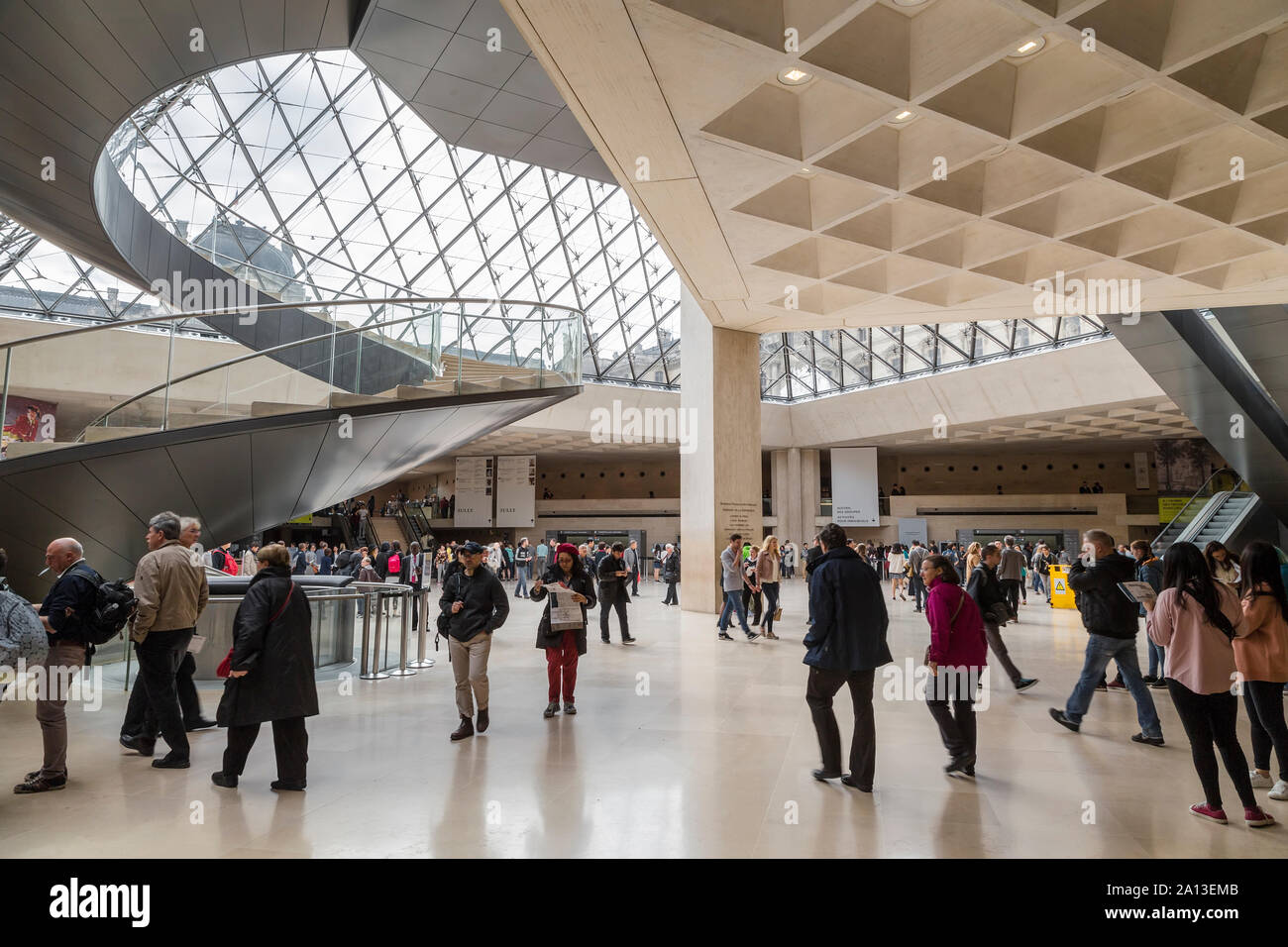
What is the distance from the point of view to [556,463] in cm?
4234

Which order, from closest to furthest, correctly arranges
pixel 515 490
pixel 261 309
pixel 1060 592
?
pixel 261 309
pixel 1060 592
pixel 515 490

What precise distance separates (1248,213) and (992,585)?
→ 590cm

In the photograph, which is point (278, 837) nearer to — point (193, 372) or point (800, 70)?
point (800, 70)

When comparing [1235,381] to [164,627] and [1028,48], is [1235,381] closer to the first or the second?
[1028,48]

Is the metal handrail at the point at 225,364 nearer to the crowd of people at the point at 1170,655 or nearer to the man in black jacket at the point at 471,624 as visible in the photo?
the man in black jacket at the point at 471,624

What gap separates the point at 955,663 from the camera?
475 centimetres

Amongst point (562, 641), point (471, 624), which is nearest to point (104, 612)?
point (471, 624)

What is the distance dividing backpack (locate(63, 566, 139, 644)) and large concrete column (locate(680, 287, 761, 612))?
11.8 meters

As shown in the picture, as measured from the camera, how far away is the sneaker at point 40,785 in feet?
14.4

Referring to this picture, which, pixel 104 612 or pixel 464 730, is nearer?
pixel 104 612

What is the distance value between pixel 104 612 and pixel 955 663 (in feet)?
19.4

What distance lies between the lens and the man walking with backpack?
446 cm

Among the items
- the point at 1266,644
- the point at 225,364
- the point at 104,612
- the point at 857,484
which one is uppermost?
the point at 225,364
